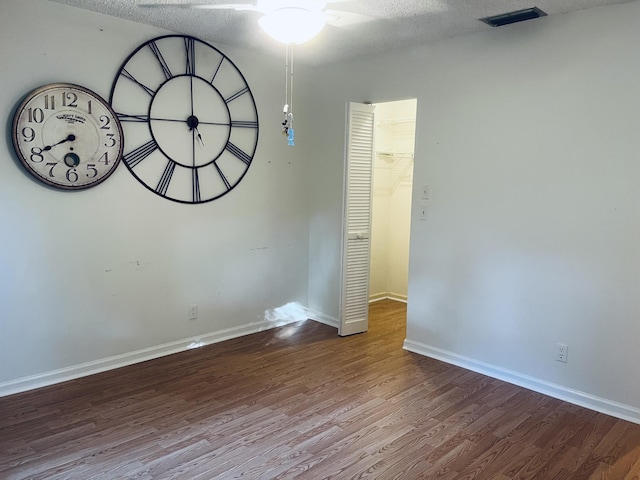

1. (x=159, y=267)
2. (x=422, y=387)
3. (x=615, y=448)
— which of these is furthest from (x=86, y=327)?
(x=615, y=448)

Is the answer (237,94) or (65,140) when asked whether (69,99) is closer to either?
(65,140)

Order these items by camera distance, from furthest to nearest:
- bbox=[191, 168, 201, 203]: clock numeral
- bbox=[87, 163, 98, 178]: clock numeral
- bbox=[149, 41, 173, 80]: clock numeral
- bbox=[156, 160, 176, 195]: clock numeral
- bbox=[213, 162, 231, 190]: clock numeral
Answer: bbox=[213, 162, 231, 190]: clock numeral, bbox=[191, 168, 201, 203]: clock numeral, bbox=[156, 160, 176, 195]: clock numeral, bbox=[149, 41, 173, 80]: clock numeral, bbox=[87, 163, 98, 178]: clock numeral

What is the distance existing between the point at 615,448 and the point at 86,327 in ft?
10.5

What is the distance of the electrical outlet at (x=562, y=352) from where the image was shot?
9.48 ft

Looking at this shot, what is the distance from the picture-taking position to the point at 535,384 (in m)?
3.03

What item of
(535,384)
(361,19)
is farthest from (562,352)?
(361,19)

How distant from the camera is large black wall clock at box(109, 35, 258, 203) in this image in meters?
3.20

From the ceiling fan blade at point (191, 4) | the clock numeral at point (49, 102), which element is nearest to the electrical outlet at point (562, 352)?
the ceiling fan blade at point (191, 4)

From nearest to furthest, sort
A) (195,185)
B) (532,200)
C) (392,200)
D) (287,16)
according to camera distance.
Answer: (287,16) < (532,200) < (195,185) < (392,200)

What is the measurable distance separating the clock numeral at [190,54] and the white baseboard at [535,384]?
2.70m

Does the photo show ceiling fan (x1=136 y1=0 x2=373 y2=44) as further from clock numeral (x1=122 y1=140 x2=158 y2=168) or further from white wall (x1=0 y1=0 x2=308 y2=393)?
clock numeral (x1=122 y1=140 x2=158 y2=168)

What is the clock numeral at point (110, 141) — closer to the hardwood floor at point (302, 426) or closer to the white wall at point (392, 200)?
the hardwood floor at point (302, 426)

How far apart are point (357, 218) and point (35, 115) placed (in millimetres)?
2406

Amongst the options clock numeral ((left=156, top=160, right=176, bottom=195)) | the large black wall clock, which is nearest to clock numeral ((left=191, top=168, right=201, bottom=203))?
the large black wall clock
